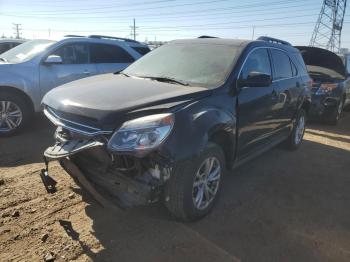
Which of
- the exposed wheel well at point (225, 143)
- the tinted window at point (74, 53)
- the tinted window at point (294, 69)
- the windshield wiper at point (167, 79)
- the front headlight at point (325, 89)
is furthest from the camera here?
the front headlight at point (325, 89)

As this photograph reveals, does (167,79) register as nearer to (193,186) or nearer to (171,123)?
(171,123)

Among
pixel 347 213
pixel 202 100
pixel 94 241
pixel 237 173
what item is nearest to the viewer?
pixel 94 241

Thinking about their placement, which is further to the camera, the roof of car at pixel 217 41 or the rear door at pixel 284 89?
the rear door at pixel 284 89

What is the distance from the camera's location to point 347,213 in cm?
429

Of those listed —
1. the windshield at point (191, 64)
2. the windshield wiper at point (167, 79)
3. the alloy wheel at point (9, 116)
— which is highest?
the windshield at point (191, 64)

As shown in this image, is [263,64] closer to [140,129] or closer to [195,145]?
[195,145]

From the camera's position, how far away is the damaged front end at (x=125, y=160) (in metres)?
3.05

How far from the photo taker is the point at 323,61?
9859 mm

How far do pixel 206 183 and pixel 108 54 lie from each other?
195 inches

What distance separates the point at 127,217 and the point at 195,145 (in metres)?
1.10

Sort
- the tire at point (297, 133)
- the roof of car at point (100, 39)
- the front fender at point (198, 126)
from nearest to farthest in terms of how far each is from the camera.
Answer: the front fender at point (198, 126) < the tire at point (297, 133) < the roof of car at point (100, 39)

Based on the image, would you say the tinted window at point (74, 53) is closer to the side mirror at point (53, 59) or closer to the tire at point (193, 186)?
the side mirror at point (53, 59)

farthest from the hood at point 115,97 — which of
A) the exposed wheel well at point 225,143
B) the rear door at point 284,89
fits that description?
the rear door at point 284,89

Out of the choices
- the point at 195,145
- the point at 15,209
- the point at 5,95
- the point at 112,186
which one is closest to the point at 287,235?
the point at 195,145
